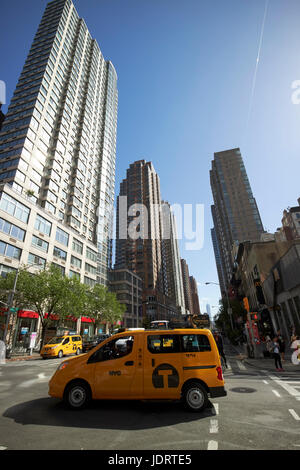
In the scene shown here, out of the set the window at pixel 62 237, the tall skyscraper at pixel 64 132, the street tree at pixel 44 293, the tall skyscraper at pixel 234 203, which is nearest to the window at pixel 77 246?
the window at pixel 62 237

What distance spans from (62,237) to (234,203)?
87.8 m

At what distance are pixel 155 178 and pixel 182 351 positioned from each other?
457 feet

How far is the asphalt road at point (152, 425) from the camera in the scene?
4191 millimetres

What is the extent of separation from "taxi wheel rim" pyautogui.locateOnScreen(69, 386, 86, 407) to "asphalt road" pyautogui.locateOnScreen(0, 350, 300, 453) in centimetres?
24

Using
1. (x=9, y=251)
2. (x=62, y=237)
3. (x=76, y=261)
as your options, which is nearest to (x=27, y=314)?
(x=9, y=251)

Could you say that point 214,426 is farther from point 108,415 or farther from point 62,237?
point 62,237

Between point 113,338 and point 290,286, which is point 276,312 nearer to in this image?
point 290,286

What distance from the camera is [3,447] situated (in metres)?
4.09

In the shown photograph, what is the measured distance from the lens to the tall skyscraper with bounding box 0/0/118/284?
1795 inches

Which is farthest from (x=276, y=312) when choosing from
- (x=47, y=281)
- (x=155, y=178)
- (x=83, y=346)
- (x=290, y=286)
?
(x=155, y=178)

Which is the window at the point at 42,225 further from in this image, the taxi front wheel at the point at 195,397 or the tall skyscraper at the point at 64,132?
the taxi front wheel at the point at 195,397

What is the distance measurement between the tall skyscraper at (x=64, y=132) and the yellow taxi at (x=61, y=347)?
27689 mm

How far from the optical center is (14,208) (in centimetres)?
3516

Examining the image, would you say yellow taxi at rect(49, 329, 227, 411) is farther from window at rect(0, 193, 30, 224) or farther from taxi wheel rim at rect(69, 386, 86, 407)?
window at rect(0, 193, 30, 224)
